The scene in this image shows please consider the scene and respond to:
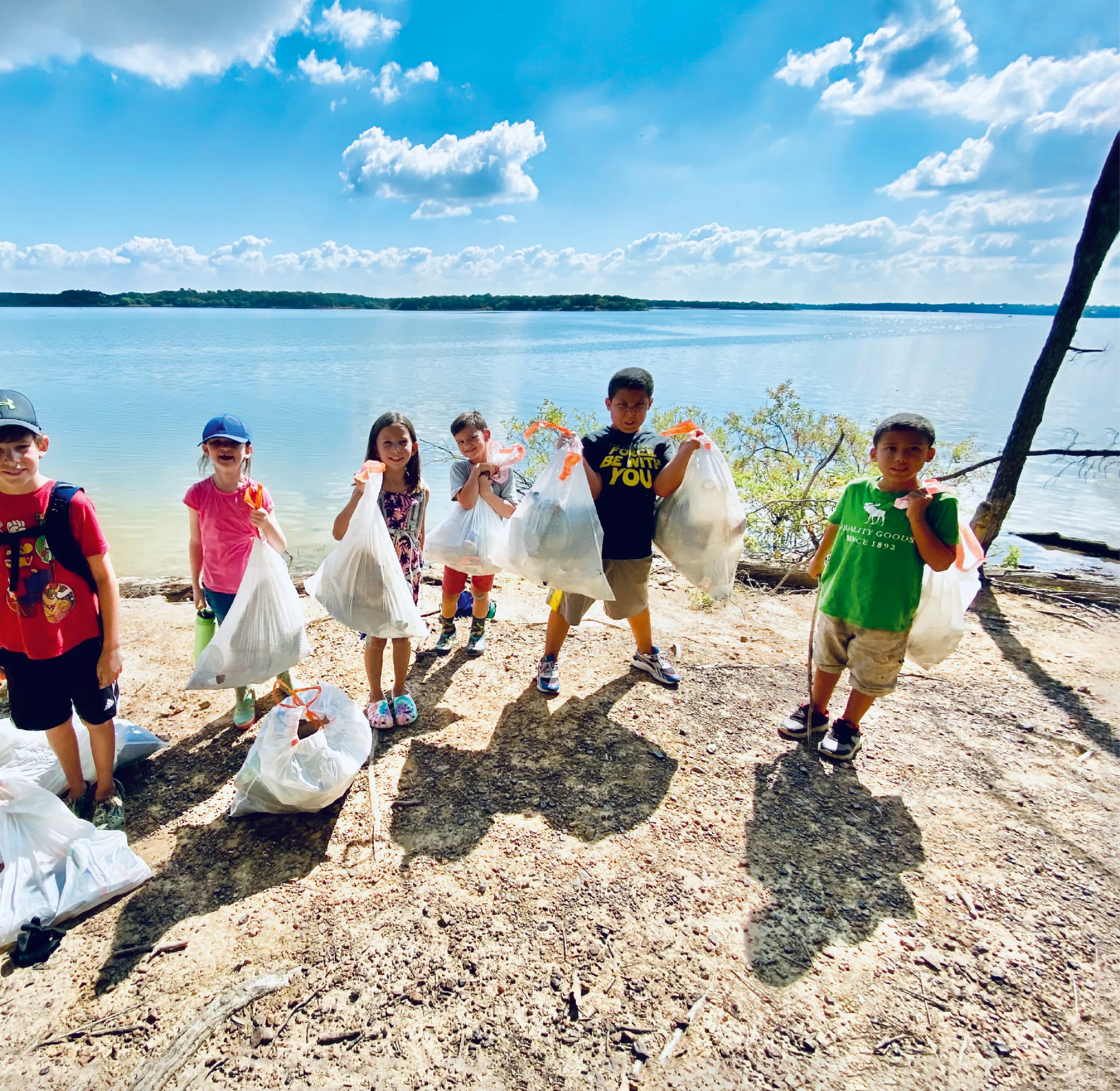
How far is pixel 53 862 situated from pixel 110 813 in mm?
361

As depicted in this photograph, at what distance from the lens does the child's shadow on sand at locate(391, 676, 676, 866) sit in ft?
8.36

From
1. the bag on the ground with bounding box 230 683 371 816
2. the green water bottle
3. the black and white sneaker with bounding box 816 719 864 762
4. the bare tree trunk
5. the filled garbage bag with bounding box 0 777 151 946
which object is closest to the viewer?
the filled garbage bag with bounding box 0 777 151 946

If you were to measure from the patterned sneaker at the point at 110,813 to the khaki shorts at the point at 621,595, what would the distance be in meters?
2.20

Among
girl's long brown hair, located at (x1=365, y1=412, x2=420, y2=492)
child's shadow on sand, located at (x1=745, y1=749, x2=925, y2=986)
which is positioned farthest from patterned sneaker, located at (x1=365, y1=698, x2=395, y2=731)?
child's shadow on sand, located at (x1=745, y1=749, x2=925, y2=986)

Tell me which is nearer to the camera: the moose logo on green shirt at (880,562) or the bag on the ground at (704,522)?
the moose logo on green shirt at (880,562)

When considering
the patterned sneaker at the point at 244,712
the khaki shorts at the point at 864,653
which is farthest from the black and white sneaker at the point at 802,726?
the patterned sneaker at the point at 244,712

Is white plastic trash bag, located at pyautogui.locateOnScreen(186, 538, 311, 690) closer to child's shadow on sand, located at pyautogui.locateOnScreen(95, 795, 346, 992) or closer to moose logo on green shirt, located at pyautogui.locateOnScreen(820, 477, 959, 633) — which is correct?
child's shadow on sand, located at pyautogui.locateOnScreen(95, 795, 346, 992)

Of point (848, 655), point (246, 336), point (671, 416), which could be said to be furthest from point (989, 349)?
point (246, 336)

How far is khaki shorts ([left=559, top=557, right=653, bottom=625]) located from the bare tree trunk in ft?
11.2

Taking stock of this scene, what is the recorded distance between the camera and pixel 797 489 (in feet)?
25.6

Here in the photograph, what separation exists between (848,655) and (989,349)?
57410 mm

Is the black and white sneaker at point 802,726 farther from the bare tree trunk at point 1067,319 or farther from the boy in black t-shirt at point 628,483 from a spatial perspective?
the bare tree trunk at point 1067,319

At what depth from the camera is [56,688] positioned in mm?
2350

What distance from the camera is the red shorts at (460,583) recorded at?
4043mm
